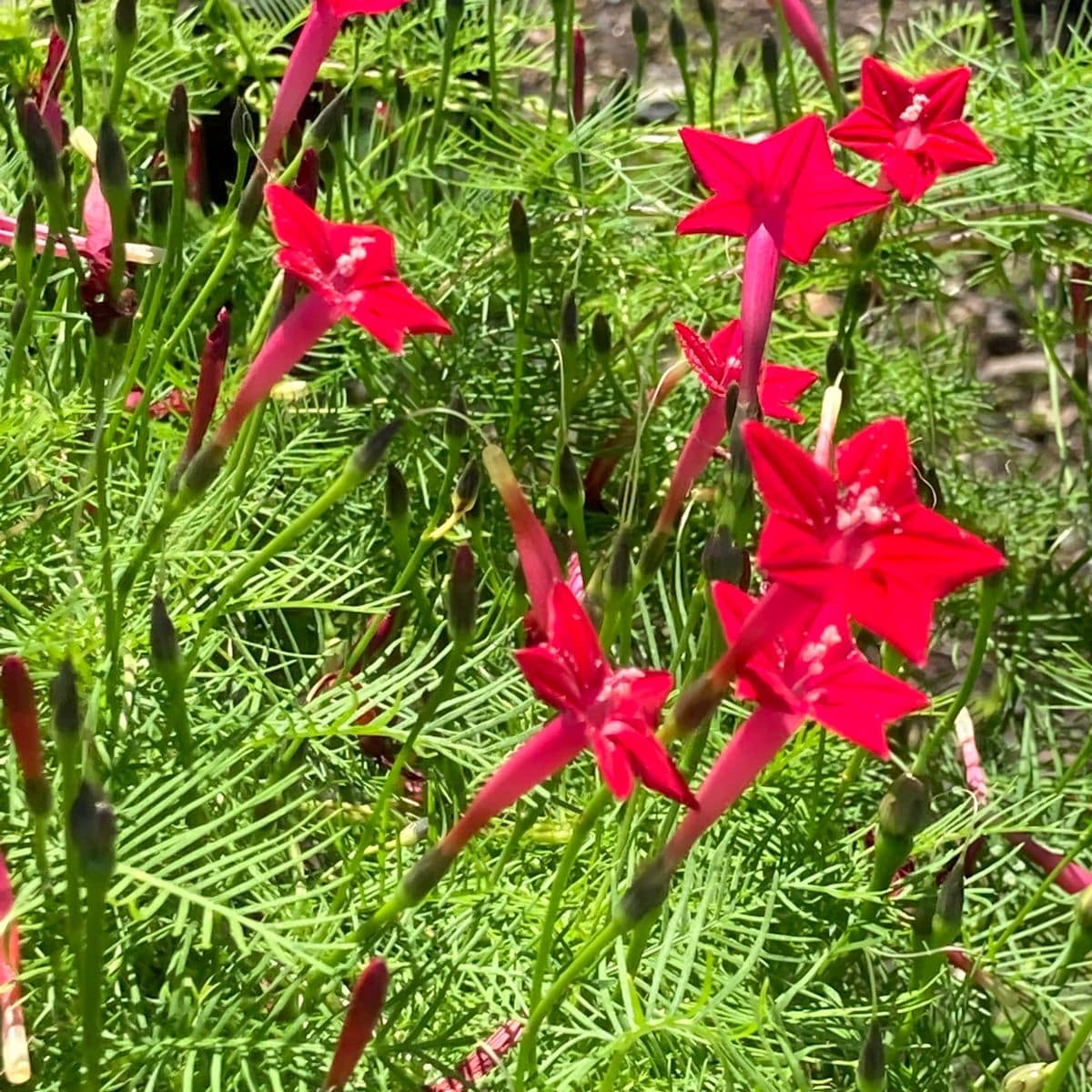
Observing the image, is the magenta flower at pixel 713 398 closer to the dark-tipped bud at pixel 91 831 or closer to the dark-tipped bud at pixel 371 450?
the dark-tipped bud at pixel 371 450

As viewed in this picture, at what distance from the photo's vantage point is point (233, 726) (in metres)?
0.60

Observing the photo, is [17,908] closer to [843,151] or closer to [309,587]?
[309,587]

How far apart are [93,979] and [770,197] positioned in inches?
14.6

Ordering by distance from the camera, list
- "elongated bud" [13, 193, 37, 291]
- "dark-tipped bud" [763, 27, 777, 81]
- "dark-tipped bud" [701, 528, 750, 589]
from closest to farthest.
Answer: "dark-tipped bud" [701, 528, 750, 589] → "elongated bud" [13, 193, 37, 291] → "dark-tipped bud" [763, 27, 777, 81]

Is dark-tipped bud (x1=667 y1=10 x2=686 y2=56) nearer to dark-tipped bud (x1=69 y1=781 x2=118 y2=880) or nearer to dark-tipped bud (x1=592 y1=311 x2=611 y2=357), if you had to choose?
dark-tipped bud (x1=592 y1=311 x2=611 y2=357)

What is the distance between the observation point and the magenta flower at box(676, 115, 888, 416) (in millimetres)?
548

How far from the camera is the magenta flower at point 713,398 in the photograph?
590 millimetres

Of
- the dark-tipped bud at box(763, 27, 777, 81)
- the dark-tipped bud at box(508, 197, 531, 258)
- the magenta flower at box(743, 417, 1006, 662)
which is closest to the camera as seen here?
the magenta flower at box(743, 417, 1006, 662)

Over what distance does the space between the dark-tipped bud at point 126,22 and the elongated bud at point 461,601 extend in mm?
281

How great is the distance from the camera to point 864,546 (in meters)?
0.40

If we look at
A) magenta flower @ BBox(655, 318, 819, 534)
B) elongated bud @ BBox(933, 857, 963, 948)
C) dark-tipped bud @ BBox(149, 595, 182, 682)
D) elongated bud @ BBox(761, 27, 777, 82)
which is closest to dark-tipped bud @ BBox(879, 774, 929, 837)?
elongated bud @ BBox(933, 857, 963, 948)

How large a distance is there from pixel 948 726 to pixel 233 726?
11.8 inches

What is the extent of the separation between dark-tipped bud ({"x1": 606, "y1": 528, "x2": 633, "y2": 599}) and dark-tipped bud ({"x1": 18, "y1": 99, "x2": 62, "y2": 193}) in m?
0.28

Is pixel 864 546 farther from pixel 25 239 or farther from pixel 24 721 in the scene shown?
pixel 25 239
